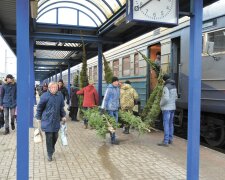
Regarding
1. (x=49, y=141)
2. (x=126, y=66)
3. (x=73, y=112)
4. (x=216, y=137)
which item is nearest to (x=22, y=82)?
(x=49, y=141)

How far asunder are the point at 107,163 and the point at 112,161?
0.19m

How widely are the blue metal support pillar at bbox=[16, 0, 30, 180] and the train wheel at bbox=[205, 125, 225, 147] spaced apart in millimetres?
5355

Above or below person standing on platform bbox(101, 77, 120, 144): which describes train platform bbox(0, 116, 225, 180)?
below

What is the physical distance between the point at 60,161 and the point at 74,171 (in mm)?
795

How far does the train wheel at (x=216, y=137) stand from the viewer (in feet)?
27.2

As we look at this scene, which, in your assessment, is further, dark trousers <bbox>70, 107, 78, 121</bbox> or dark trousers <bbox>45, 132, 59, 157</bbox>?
dark trousers <bbox>70, 107, 78, 121</bbox>

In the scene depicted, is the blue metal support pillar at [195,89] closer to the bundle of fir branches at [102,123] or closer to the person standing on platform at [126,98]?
the bundle of fir branches at [102,123]

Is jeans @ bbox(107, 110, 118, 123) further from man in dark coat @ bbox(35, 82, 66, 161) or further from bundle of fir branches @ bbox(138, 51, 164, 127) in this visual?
man in dark coat @ bbox(35, 82, 66, 161)

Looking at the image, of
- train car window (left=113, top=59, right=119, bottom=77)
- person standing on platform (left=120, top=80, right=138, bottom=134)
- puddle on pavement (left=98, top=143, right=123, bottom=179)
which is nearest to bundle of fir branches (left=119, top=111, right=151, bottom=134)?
person standing on platform (left=120, top=80, right=138, bottom=134)

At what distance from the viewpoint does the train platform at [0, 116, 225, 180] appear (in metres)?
5.87

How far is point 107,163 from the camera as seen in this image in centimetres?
666

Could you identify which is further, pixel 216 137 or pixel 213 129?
pixel 216 137

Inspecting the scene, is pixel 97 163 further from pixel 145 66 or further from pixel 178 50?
pixel 145 66

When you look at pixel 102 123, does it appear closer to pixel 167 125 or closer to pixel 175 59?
pixel 167 125
